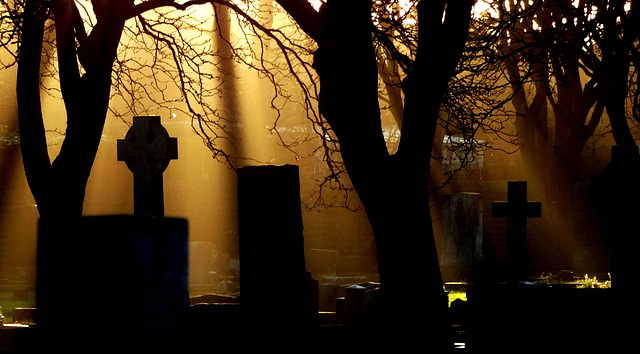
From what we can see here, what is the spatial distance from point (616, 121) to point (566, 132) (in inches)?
132

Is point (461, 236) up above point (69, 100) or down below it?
below

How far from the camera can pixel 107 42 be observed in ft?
27.9

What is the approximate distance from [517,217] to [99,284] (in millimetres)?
7865

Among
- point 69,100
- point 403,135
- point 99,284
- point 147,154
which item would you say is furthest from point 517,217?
point 99,284

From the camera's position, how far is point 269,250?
20.9 feet

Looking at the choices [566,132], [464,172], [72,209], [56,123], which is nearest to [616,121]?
[566,132]

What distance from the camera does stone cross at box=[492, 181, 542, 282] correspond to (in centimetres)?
962

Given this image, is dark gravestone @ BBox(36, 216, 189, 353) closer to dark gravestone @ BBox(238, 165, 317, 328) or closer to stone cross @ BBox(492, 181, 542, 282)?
dark gravestone @ BBox(238, 165, 317, 328)

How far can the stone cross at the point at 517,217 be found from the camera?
9.62m

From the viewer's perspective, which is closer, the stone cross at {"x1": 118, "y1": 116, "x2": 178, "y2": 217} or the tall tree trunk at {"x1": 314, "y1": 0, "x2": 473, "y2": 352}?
the tall tree trunk at {"x1": 314, "y1": 0, "x2": 473, "y2": 352}

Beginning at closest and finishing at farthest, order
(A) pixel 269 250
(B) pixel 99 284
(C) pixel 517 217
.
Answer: (B) pixel 99 284 < (A) pixel 269 250 < (C) pixel 517 217

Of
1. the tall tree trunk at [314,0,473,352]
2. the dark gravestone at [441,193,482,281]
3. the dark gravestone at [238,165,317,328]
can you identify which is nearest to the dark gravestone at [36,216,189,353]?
the dark gravestone at [238,165,317,328]

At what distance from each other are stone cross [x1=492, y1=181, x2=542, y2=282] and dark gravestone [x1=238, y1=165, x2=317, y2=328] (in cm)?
381

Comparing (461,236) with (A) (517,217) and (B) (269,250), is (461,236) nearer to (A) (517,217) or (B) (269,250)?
(A) (517,217)
